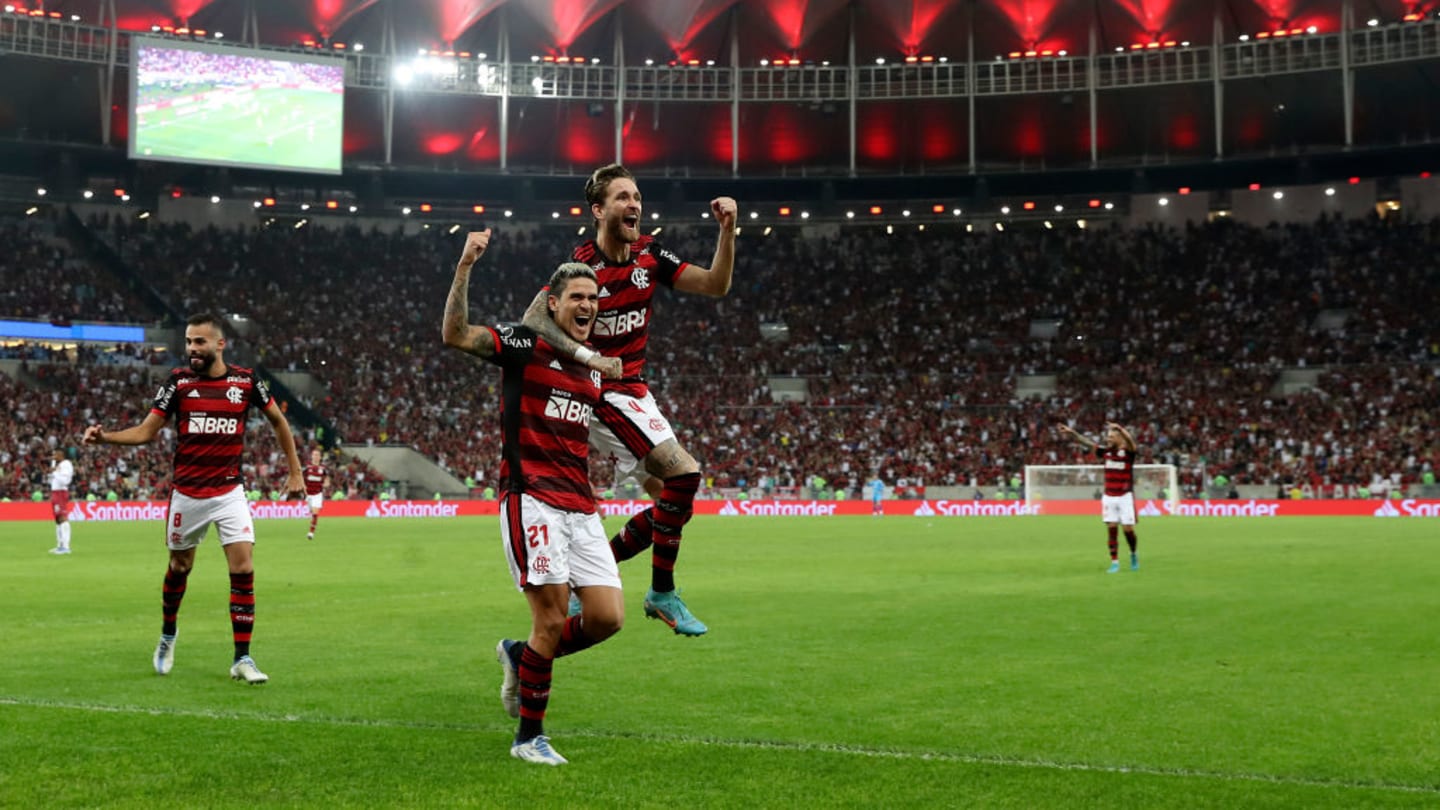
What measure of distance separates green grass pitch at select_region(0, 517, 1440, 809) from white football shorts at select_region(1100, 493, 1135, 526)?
214 cm

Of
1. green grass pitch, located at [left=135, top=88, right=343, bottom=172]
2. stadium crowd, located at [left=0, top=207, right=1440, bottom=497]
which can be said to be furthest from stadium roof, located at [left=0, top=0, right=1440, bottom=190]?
green grass pitch, located at [left=135, top=88, right=343, bottom=172]

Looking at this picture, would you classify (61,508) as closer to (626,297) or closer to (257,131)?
(626,297)

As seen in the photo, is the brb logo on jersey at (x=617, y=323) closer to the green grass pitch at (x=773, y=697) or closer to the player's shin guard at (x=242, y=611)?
the green grass pitch at (x=773, y=697)

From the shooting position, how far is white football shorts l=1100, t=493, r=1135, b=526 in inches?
865

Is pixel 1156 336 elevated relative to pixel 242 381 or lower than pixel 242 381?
elevated

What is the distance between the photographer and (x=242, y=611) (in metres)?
10.4

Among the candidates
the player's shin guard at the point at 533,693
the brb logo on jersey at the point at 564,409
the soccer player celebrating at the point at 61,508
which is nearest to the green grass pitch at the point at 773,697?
the player's shin guard at the point at 533,693

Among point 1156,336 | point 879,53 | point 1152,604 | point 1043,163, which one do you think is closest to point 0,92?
point 879,53

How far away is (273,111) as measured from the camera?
5053cm

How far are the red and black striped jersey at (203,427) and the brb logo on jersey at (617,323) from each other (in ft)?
10.9

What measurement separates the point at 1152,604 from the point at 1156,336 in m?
47.1

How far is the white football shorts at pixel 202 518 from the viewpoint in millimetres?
10594

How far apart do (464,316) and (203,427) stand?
4573 mm

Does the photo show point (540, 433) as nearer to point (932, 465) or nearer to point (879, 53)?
point (932, 465)
